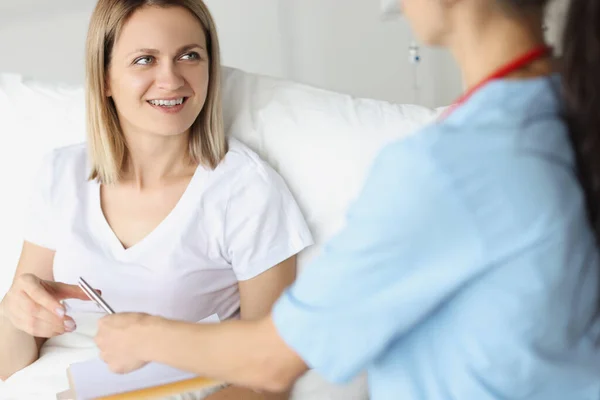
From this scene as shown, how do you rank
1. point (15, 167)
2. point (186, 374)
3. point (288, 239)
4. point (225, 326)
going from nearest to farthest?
point (225, 326) → point (186, 374) → point (288, 239) → point (15, 167)

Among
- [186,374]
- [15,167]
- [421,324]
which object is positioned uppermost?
[421,324]

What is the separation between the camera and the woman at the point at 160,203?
135 centimetres

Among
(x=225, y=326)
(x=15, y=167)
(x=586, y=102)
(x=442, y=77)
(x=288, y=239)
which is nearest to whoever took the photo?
(x=586, y=102)

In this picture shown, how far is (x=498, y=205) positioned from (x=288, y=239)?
70 centimetres

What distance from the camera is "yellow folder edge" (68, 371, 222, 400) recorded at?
1093 mm

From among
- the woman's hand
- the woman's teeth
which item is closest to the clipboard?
the woman's hand

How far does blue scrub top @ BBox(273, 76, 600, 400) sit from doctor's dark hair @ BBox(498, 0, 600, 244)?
2 cm

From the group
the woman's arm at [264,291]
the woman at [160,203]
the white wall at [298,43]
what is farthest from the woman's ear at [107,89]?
the white wall at [298,43]

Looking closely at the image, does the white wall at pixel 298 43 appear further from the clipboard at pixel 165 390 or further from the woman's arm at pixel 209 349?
the woman's arm at pixel 209 349

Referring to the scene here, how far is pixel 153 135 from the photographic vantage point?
1418 mm

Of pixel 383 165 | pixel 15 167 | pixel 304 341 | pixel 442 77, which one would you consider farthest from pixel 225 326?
pixel 442 77

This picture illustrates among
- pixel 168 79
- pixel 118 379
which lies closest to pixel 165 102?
pixel 168 79

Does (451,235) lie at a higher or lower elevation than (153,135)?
higher

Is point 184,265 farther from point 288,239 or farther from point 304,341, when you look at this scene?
point 304,341
